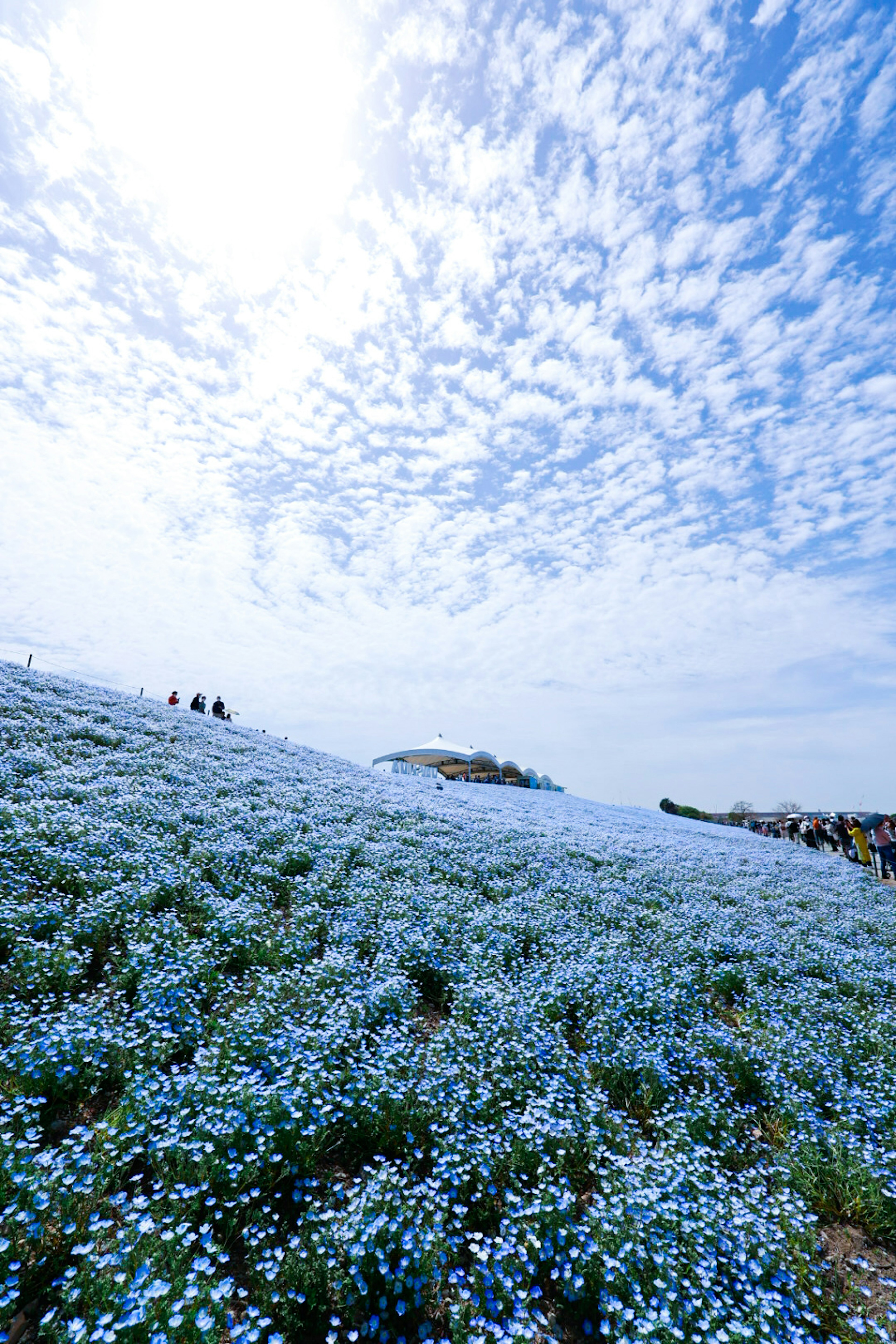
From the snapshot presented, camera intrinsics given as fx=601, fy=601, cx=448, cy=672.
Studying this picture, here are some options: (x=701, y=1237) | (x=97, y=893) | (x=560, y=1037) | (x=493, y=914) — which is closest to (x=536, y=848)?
(x=493, y=914)

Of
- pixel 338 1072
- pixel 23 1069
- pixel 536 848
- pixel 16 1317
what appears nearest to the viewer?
pixel 16 1317

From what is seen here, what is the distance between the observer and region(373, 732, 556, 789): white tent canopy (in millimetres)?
58719

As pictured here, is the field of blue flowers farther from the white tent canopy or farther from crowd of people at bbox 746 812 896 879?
the white tent canopy

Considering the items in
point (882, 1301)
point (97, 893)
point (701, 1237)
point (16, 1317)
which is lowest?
point (16, 1317)

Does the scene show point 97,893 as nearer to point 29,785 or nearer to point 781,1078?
point 29,785

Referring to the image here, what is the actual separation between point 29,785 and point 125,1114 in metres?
7.59

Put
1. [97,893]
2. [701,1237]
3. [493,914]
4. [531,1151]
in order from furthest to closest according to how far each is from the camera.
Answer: [493,914] < [97,893] < [531,1151] < [701,1237]

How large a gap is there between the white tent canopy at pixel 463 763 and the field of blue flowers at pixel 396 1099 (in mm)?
47355

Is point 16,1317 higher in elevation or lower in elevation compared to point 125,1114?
lower

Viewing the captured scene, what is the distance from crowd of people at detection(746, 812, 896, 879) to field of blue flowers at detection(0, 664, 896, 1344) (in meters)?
13.4

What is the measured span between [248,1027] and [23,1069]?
63.8 inches

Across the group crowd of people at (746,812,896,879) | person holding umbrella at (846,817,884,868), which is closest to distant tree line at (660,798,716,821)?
crowd of people at (746,812,896,879)

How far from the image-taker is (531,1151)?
14.8 feet

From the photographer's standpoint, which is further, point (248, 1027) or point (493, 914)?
point (493, 914)
